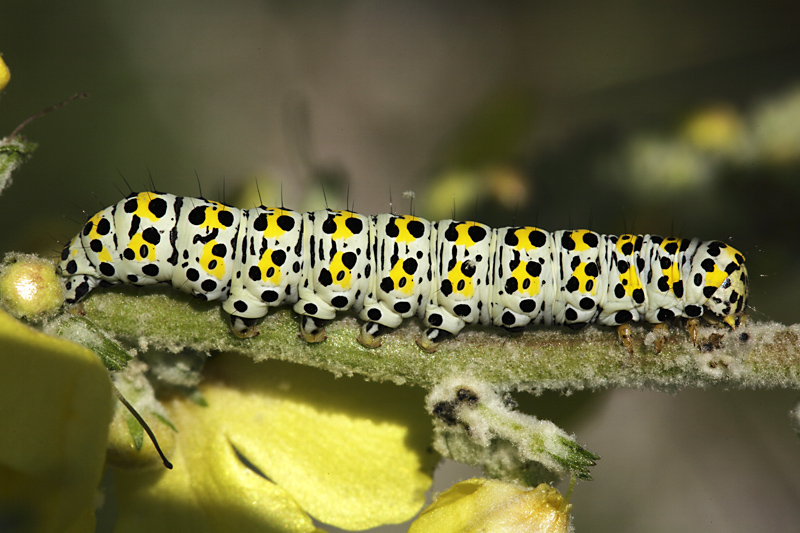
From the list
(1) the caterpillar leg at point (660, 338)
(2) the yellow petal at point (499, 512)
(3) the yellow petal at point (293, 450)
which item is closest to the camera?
(2) the yellow petal at point (499, 512)

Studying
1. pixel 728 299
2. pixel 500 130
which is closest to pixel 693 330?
pixel 728 299

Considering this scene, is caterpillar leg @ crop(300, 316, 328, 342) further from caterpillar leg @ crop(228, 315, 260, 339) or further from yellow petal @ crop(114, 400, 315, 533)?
yellow petal @ crop(114, 400, 315, 533)

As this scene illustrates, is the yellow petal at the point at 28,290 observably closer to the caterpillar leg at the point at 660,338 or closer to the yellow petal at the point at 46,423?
the yellow petal at the point at 46,423

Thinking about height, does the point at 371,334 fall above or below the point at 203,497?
above

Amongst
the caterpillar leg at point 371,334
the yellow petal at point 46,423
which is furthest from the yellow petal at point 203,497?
the yellow petal at point 46,423

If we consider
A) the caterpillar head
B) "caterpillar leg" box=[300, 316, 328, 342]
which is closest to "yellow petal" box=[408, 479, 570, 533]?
"caterpillar leg" box=[300, 316, 328, 342]

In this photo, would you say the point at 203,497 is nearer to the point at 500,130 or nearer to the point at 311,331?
the point at 311,331
